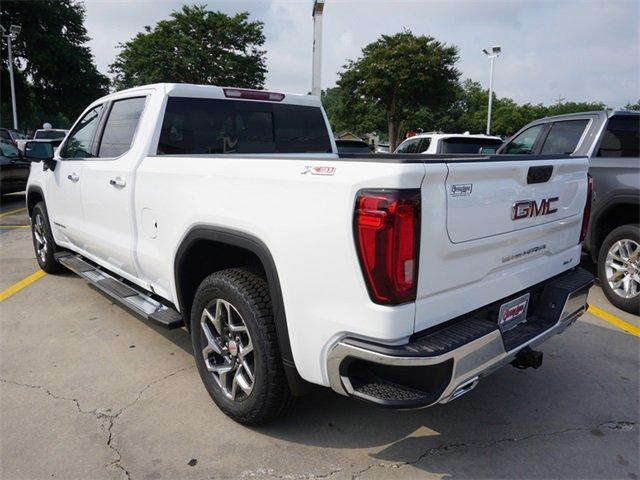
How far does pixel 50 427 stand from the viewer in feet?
9.34

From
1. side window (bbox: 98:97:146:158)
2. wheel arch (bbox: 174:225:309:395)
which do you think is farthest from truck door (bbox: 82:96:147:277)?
wheel arch (bbox: 174:225:309:395)

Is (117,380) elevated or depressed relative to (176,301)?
depressed

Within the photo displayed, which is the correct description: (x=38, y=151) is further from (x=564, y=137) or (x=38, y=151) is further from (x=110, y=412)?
(x=564, y=137)

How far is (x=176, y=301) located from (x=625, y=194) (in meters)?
4.24

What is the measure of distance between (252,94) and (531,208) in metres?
2.37

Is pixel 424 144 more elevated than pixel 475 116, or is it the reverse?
pixel 475 116

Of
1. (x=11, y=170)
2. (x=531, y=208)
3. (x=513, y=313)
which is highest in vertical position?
(x=531, y=208)

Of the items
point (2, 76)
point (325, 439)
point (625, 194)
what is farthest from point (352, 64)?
point (325, 439)

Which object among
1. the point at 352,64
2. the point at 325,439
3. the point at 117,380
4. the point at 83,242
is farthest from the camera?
the point at 352,64

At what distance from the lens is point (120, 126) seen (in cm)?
393

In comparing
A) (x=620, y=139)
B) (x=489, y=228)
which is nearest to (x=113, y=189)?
(x=489, y=228)

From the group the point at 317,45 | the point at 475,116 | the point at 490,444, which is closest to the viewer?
the point at 490,444

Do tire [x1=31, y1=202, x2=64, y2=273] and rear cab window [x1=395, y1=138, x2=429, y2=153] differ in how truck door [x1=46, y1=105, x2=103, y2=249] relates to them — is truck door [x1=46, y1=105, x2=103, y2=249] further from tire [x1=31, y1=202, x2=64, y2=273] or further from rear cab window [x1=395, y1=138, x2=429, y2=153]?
rear cab window [x1=395, y1=138, x2=429, y2=153]

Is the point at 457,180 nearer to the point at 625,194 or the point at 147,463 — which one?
the point at 147,463
